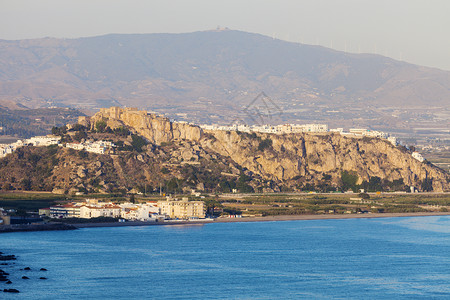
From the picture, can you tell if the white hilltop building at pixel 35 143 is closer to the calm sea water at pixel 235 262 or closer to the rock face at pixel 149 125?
the rock face at pixel 149 125

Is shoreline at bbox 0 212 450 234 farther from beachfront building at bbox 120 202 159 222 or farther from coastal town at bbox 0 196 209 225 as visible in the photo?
beachfront building at bbox 120 202 159 222

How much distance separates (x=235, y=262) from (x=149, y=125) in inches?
2332

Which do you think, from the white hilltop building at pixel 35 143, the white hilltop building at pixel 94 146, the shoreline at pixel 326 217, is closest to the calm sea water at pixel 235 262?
the shoreline at pixel 326 217

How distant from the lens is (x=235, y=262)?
53.2 m

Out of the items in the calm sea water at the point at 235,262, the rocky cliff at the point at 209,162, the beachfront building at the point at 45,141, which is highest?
the beachfront building at the point at 45,141

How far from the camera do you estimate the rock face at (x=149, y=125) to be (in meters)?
110

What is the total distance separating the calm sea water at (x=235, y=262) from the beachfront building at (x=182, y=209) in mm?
4345

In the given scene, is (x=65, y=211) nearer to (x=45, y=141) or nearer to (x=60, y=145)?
(x=60, y=145)

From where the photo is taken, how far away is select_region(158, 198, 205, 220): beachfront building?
78.9 meters

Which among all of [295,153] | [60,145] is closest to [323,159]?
[295,153]

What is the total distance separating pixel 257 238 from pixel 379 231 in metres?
10.8

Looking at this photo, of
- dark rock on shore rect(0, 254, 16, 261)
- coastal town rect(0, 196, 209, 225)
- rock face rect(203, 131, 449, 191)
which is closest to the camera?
dark rock on shore rect(0, 254, 16, 261)

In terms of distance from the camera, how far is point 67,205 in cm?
7688

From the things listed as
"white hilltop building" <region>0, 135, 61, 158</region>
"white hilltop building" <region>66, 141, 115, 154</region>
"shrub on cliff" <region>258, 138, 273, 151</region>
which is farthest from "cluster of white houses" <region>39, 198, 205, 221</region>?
"shrub on cliff" <region>258, 138, 273, 151</region>
